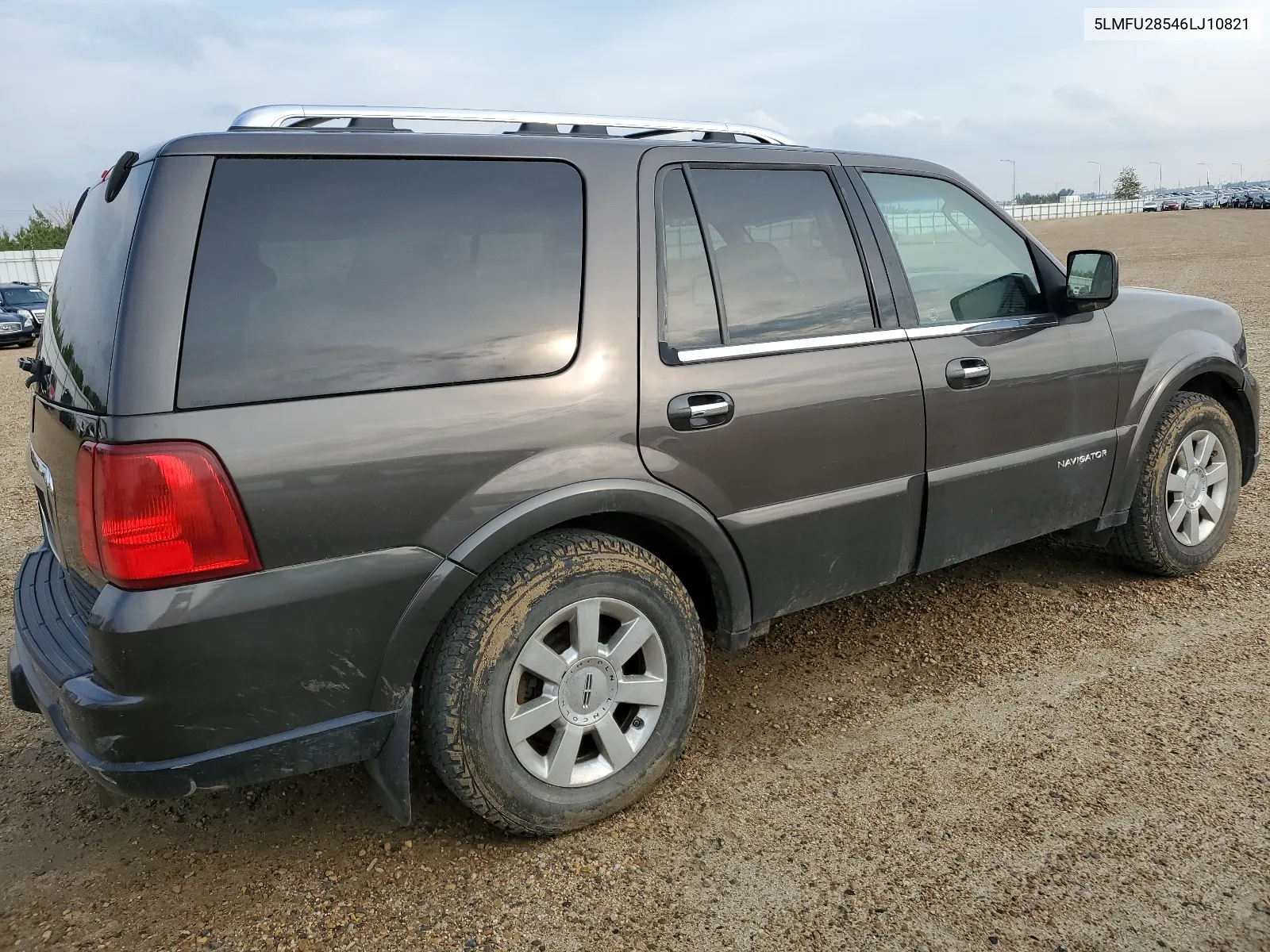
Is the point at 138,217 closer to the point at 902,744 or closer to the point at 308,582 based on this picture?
the point at 308,582

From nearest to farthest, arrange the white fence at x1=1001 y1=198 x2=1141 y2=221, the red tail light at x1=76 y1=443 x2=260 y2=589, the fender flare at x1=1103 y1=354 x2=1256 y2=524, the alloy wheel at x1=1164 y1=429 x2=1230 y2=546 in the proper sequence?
1. the red tail light at x1=76 y1=443 x2=260 y2=589
2. the fender flare at x1=1103 y1=354 x2=1256 y2=524
3. the alloy wheel at x1=1164 y1=429 x2=1230 y2=546
4. the white fence at x1=1001 y1=198 x2=1141 y2=221

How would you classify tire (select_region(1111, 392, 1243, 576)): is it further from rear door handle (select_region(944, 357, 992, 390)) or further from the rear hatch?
the rear hatch

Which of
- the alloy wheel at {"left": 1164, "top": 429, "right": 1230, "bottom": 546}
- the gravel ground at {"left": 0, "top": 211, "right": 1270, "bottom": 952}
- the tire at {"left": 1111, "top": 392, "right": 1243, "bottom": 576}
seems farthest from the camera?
the alloy wheel at {"left": 1164, "top": 429, "right": 1230, "bottom": 546}

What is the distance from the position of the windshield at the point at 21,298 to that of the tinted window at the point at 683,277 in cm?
2469

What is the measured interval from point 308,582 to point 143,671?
39 cm

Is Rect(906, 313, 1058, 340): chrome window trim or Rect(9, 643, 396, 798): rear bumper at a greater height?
Rect(906, 313, 1058, 340): chrome window trim

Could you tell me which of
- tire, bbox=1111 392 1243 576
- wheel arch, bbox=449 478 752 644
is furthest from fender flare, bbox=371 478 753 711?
tire, bbox=1111 392 1243 576

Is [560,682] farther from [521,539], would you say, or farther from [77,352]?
[77,352]

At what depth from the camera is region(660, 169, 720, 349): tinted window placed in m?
2.79

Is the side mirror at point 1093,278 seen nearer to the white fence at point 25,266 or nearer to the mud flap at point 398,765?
the mud flap at point 398,765

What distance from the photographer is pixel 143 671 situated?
2082 mm

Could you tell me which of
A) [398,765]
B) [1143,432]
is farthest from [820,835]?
[1143,432]

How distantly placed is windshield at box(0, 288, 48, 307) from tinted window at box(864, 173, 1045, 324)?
972 inches

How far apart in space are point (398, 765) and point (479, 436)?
87cm
